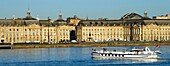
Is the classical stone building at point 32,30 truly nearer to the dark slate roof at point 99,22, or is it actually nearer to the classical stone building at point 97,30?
the classical stone building at point 97,30

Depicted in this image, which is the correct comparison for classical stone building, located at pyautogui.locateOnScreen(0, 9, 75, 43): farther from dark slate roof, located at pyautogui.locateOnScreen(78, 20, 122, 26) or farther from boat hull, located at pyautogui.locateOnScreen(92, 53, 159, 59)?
boat hull, located at pyautogui.locateOnScreen(92, 53, 159, 59)

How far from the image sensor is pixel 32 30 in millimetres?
180625

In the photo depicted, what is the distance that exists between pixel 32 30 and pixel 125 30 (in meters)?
27.3

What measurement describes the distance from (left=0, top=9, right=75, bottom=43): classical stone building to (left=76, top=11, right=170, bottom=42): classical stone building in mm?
5308

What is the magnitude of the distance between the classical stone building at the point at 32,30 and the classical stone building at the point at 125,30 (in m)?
5.31

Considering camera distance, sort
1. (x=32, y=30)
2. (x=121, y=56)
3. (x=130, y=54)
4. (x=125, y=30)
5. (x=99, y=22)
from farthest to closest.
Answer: (x=99, y=22), (x=125, y=30), (x=32, y=30), (x=121, y=56), (x=130, y=54)

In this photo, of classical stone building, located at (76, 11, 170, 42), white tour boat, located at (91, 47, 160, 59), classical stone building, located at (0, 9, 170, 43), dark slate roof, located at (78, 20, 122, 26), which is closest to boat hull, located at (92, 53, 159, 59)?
white tour boat, located at (91, 47, 160, 59)

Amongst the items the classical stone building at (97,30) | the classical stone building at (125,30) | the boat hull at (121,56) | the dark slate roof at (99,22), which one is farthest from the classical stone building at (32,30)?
the boat hull at (121,56)

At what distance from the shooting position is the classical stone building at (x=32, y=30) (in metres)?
178

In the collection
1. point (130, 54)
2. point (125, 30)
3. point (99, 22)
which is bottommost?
point (130, 54)

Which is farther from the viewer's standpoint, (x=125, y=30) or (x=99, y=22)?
(x=99, y=22)

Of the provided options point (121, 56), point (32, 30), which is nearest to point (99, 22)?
point (32, 30)

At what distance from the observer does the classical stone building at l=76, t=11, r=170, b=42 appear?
188 m

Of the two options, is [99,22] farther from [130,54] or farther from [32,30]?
[130,54]
